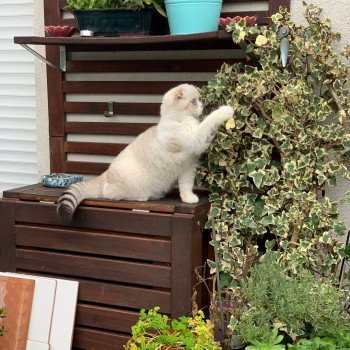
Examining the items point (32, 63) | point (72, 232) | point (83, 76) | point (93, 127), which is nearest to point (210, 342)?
point (72, 232)

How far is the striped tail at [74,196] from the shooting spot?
254 centimetres

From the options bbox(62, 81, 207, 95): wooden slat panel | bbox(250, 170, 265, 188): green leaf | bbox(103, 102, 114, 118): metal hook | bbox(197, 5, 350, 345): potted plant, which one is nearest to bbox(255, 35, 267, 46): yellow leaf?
bbox(197, 5, 350, 345): potted plant

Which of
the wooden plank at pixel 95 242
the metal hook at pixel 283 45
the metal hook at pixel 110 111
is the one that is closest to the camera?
the metal hook at pixel 283 45

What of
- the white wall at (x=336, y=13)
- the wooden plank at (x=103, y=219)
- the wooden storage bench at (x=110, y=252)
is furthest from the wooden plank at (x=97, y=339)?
the white wall at (x=336, y=13)

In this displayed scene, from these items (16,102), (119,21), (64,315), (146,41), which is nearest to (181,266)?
(64,315)

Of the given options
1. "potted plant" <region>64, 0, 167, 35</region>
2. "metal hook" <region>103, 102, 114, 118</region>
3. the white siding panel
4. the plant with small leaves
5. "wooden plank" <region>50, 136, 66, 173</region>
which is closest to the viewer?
the plant with small leaves

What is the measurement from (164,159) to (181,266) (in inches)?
20.2

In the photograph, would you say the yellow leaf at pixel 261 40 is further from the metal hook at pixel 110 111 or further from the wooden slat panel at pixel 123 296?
the wooden slat panel at pixel 123 296

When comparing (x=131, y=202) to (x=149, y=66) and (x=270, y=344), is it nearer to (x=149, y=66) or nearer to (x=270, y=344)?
(x=149, y=66)

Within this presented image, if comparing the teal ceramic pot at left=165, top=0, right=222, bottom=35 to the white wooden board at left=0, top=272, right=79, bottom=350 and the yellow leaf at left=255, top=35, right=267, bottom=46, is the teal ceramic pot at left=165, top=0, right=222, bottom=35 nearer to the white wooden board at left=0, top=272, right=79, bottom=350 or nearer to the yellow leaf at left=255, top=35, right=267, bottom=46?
the yellow leaf at left=255, top=35, right=267, bottom=46

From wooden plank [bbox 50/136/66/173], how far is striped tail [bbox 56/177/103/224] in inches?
21.3

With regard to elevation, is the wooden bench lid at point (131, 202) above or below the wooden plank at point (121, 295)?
above

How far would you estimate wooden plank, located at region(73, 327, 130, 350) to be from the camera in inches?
104

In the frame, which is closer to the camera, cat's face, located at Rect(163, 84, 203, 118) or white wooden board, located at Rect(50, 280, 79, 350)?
cat's face, located at Rect(163, 84, 203, 118)
